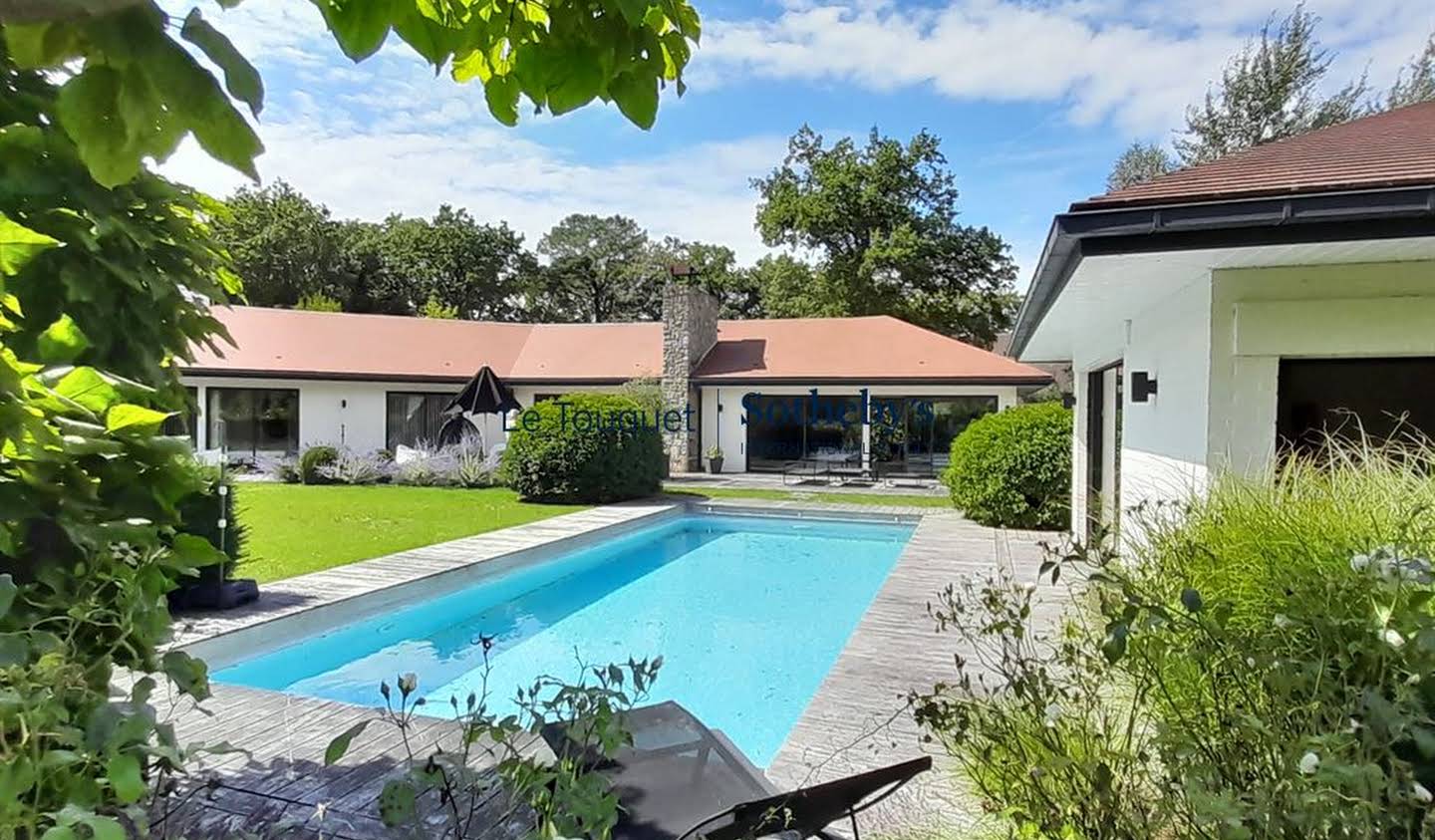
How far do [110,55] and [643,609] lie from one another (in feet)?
32.1

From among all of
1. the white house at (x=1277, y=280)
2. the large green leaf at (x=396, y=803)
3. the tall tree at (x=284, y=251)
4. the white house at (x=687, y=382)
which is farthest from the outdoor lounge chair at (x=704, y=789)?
the tall tree at (x=284, y=251)

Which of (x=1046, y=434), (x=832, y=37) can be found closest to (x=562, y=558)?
(x=1046, y=434)

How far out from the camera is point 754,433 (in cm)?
2489

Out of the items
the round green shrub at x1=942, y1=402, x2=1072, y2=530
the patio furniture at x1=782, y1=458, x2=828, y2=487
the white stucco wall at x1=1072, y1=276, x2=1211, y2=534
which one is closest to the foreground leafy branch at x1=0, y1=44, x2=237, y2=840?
the white stucco wall at x1=1072, y1=276, x2=1211, y2=534

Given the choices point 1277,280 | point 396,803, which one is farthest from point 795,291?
point 396,803

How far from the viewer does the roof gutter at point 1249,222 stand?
10.5ft

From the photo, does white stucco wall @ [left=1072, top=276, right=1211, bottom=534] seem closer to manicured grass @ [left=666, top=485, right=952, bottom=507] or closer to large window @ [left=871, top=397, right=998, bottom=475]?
manicured grass @ [left=666, top=485, right=952, bottom=507]

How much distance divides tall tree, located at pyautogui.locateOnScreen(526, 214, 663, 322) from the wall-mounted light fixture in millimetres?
45409

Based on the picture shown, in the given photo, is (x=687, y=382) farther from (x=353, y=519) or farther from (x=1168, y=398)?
(x=1168, y=398)

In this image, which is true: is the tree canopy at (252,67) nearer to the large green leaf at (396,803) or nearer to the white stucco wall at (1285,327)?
the large green leaf at (396,803)

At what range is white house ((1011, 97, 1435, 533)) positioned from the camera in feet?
11.0

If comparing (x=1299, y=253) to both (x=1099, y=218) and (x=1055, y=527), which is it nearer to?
(x=1099, y=218)

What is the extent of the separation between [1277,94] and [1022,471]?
1962 cm

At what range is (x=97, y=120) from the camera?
96 centimetres
